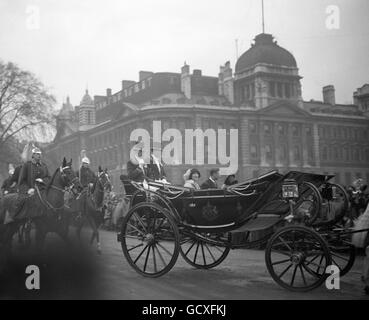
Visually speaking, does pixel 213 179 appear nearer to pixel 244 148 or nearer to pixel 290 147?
pixel 290 147

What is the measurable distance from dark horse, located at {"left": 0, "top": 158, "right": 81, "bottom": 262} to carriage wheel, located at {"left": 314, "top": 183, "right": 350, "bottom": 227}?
198 inches

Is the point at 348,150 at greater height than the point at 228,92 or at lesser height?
lesser

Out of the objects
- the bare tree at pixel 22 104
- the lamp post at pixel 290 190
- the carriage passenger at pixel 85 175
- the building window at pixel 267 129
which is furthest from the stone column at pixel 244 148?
the lamp post at pixel 290 190

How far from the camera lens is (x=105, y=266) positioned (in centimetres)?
752

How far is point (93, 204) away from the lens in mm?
10117

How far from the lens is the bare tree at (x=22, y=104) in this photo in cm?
910

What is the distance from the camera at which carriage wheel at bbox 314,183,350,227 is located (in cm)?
560

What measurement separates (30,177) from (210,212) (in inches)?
175

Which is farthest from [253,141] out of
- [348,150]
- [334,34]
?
[334,34]

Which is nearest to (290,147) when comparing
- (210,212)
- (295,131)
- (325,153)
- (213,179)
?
(295,131)

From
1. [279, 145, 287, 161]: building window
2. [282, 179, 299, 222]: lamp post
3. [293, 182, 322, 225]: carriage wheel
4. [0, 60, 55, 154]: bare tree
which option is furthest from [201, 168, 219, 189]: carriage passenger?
[282, 179, 299, 222]: lamp post

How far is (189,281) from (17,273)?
7.85 ft

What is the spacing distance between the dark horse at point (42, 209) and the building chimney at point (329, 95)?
Answer: 5.30 m

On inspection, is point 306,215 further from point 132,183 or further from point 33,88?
point 33,88
